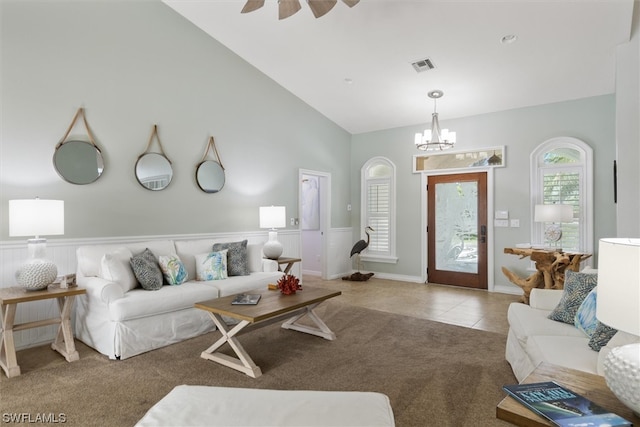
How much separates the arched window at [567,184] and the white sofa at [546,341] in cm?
270

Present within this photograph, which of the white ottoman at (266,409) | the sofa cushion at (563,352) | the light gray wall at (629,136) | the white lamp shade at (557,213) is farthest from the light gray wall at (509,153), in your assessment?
the white ottoman at (266,409)

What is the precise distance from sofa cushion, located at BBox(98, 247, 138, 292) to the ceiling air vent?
4.16 m

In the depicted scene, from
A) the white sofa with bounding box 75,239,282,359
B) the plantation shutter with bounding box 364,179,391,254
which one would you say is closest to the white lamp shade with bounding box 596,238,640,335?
the white sofa with bounding box 75,239,282,359

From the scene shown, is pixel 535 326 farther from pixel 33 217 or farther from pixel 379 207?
pixel 379 207

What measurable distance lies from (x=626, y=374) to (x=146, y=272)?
3.61 m

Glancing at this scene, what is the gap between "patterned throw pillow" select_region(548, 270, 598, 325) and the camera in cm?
256

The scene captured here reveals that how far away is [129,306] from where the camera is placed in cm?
309

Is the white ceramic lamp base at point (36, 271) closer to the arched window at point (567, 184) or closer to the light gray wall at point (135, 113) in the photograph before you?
the light gray wall at point (135, 113)

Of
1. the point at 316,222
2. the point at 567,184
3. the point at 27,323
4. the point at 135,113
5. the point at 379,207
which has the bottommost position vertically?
the point at 27,323

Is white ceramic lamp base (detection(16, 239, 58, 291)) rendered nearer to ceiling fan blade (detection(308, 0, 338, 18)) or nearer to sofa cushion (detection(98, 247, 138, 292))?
sofa cushion (detection(98, 247, 138, 292))

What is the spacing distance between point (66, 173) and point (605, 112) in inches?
264

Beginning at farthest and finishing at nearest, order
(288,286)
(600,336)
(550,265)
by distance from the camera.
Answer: (550,265) → (288,286) → (600,336)

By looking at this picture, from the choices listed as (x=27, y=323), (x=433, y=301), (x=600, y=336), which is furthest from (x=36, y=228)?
(x=433, y=301)

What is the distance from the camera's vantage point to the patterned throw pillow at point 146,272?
352 centimetres
